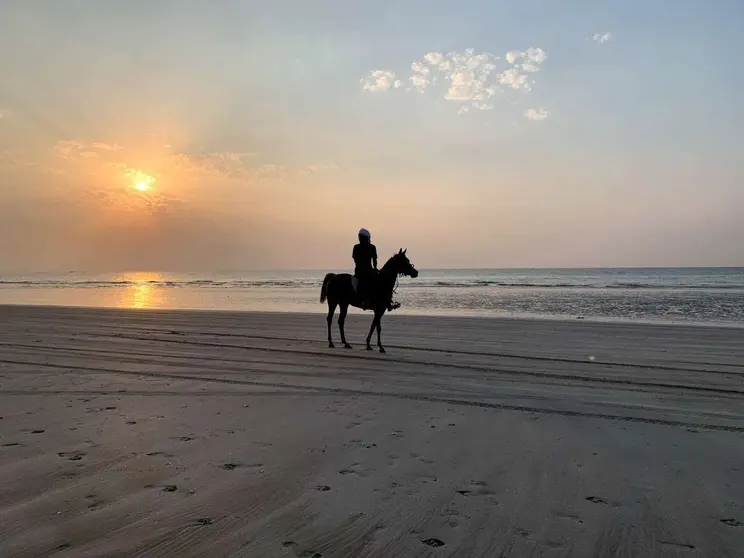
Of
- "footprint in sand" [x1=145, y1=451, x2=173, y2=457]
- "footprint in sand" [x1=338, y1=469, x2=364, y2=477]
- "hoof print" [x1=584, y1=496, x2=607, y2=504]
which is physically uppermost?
"footprint in sand" [x1=145, y1=451, x2=173, y2=457]

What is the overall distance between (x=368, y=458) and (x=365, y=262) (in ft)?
26.0

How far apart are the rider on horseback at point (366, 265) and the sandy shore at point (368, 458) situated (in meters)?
2.78

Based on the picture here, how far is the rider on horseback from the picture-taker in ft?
39.7

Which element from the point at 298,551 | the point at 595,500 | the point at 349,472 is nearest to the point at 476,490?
the point at 595,500

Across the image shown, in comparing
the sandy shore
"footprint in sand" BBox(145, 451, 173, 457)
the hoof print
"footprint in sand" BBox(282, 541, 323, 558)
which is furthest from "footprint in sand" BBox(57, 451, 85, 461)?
the hoof print

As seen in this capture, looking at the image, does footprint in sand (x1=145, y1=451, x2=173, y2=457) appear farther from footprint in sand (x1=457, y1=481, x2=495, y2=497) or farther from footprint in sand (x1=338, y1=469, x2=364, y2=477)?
footprint in sand (x1=457, y1=481, x2=495, y2=497)

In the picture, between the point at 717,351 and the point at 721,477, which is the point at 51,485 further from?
the point at 717,351

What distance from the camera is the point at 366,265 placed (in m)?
12.1

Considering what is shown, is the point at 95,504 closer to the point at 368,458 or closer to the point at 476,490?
the point at 368,458

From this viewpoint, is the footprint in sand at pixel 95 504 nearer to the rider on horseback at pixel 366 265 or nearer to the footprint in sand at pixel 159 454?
the footprint in sand at pixel 159 454

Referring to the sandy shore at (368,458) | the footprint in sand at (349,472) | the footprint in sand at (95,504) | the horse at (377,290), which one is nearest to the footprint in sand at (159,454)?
the sandy shore at (368,458)

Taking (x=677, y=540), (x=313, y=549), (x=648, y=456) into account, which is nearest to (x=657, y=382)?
(x=648, y=456)

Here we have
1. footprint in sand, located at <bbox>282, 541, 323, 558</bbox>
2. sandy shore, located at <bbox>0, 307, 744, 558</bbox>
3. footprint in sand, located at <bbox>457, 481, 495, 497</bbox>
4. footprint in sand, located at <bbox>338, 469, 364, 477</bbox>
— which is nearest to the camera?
footprint in sand, located at <bbox>282, 541, 323, 558</bbox>

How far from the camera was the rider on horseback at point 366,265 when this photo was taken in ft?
39.7
